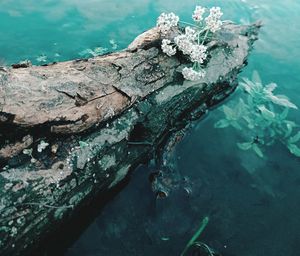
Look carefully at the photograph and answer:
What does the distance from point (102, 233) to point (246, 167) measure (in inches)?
71.8

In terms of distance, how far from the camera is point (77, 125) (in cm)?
286

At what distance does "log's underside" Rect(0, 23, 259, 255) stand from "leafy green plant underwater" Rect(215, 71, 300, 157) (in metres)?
0.82

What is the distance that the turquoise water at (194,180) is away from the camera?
3.16 meters

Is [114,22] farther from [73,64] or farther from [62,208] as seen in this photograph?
[62,208]

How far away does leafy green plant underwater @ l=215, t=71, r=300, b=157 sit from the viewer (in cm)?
425

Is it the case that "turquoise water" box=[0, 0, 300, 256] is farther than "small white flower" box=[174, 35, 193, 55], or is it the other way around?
"small white flower" box=[174, 35, 193, 55]

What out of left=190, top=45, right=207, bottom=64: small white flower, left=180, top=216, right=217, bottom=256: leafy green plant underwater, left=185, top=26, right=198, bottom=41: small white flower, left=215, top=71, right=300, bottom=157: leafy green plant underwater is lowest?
left=180, top=216, right=217, bottom=256: leafy green plant underwater

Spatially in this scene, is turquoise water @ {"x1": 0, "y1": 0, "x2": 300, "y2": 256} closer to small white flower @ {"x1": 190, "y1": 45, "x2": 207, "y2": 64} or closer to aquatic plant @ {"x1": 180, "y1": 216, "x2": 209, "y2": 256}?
aquatic plant @ {"x1": 180, "y1": 216, "x2": 209, "y2": 256}

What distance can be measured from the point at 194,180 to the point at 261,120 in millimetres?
1474

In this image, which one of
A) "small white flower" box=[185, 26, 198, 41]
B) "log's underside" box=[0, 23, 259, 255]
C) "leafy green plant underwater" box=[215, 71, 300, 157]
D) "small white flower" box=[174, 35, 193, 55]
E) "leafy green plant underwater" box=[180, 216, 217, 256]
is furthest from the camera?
"leafy green plant underwater" box=[215, 71, 300, 157]

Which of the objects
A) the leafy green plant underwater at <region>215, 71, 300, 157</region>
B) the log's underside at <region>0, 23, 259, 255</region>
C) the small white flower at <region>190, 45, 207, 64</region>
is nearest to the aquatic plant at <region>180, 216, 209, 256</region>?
the log's underside at <region>0, 23, 259, 255</region>

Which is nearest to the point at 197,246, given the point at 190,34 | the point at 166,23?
the point at 190,34

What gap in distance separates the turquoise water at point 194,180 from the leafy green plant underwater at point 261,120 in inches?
4.6

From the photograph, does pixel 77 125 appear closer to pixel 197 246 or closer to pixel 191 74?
pixel 191 74
